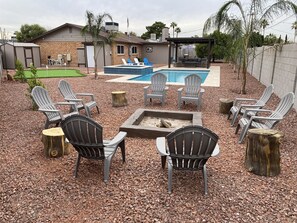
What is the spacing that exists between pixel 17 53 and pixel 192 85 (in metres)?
18.6

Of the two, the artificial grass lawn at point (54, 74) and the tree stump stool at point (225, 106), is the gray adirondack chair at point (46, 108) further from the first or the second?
the artificial grass lawn at point (54, 74)

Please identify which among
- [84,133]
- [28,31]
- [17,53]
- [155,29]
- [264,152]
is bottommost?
[264,152]

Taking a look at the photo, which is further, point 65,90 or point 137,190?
point 65,90

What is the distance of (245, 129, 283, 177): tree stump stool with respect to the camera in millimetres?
3166

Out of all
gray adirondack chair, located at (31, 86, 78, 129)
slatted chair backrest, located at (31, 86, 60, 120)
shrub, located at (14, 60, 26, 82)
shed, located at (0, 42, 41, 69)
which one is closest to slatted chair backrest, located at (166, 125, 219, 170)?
gray adirondack chair, located at (31, 86, 78, 129)

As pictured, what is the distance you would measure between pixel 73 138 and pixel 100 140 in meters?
0.38

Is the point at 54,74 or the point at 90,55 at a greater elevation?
the point at 90,55

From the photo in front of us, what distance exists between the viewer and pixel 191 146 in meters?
2.78

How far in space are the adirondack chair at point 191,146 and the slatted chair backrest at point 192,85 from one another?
4467mm

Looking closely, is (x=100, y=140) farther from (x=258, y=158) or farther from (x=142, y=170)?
(x=258, y=158)

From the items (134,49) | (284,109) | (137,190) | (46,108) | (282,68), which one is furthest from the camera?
(134,49)

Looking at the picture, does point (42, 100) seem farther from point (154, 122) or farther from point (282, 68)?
point (282, 68)

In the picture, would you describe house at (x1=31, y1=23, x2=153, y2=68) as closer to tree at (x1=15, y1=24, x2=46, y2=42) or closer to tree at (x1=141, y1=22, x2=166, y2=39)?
tree at (x1=15, y1=24, x2=46, y2=42)

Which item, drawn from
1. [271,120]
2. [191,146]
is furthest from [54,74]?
[191,146]
